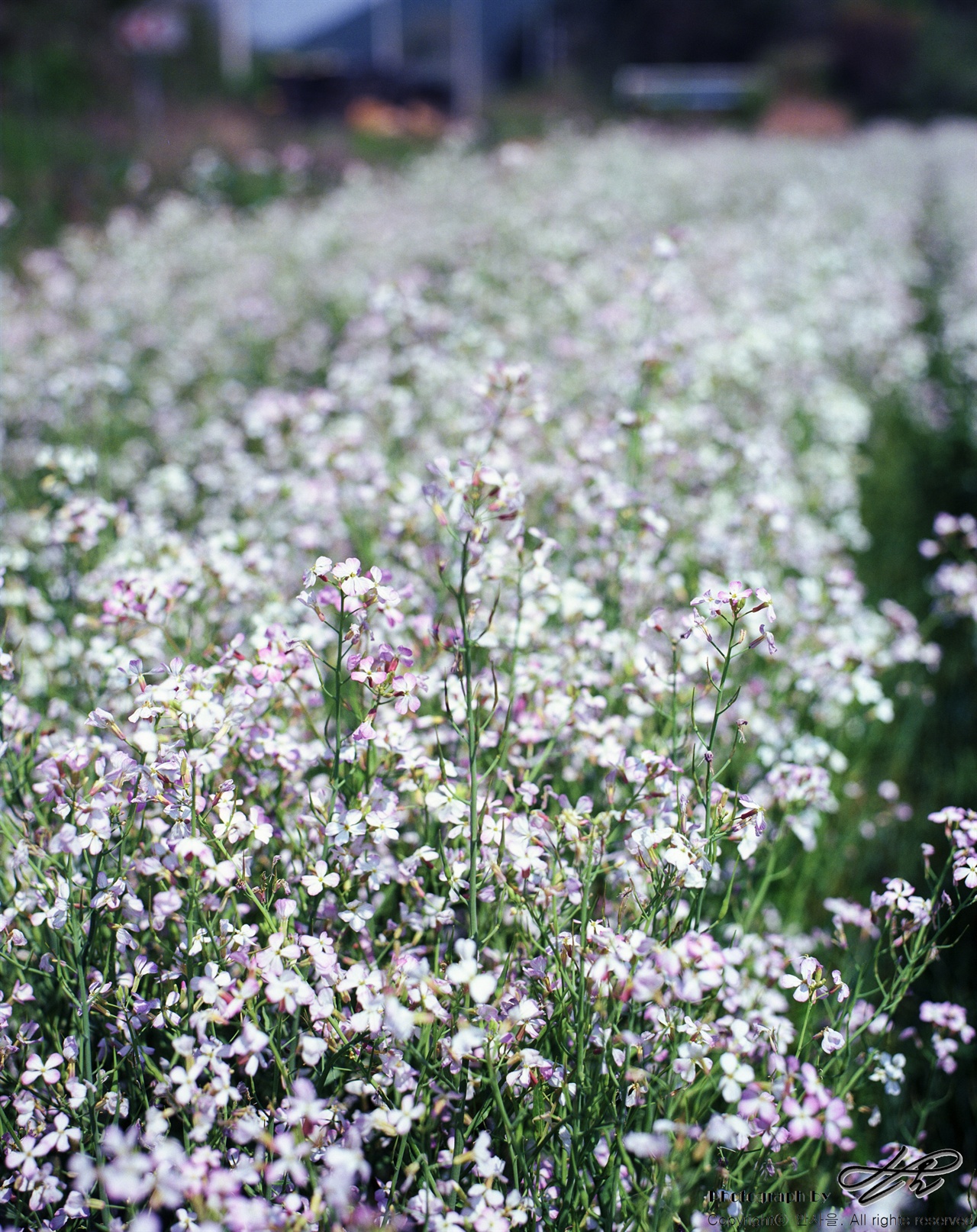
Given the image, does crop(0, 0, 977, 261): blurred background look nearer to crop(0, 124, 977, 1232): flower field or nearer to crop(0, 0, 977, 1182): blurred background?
crop(0, 0, 977, 1182): blurred background

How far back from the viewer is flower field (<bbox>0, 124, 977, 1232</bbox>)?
1556 mm

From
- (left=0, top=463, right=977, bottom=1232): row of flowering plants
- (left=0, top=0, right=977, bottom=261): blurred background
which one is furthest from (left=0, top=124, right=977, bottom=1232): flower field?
(left=0, top=0, right=977, bottom=261): blurred background

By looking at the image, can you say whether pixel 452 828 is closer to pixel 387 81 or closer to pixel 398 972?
pixel 398 972

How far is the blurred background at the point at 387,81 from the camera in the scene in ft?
46.8

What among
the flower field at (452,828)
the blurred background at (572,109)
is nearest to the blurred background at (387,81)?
the blurred background at (572,109)

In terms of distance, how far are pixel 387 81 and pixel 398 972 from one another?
33.7 meters

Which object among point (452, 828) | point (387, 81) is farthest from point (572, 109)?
point (452, 828)

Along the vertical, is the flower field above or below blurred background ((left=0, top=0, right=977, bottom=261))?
below

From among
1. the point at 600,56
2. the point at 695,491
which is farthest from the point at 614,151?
the point at 600,56

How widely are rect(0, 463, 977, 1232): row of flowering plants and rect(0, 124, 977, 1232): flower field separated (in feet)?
0.04

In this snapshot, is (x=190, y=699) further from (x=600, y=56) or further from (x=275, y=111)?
(x=600, y=56)

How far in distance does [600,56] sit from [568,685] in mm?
51541

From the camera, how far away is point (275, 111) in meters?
25.1

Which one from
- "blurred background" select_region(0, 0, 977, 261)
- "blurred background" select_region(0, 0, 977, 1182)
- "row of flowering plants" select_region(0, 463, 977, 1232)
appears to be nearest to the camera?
"row of flowering plants" select_region(0, 463, 977, 1232)
